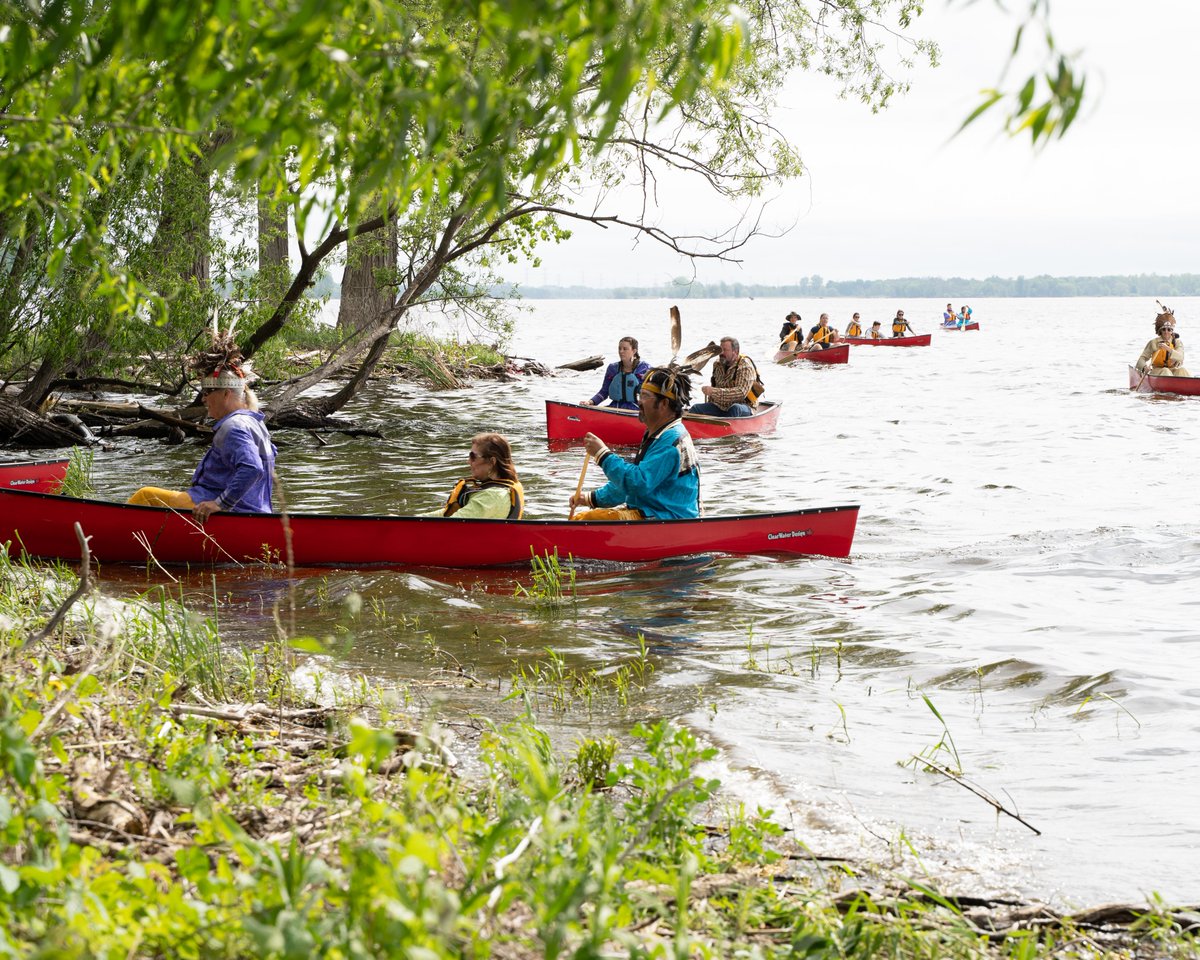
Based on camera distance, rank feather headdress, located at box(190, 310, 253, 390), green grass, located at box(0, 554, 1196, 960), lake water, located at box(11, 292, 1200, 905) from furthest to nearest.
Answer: feather headdress, located at box(190, 310, 253, 390), lake water, located at box(11, 292, 1200, 905), green grass, located at box(0, 554, 1196, 960)

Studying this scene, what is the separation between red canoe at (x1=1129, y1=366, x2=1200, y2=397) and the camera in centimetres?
2141

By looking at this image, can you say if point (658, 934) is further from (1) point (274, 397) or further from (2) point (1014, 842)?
(1) point (274, 397)

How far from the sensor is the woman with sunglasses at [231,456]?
7918 mm

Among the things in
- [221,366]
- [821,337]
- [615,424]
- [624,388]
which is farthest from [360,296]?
[221,366]

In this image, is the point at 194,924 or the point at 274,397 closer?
the point at 194,924

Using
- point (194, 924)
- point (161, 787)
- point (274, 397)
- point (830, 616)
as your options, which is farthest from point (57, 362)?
point (194, 924)

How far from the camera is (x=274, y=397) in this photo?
17.5 metres

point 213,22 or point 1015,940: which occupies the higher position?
point 213,22

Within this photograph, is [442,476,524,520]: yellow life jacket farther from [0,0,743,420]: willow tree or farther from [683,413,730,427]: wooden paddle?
[683,413,730,427]: wooden paddle

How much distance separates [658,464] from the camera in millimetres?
8531

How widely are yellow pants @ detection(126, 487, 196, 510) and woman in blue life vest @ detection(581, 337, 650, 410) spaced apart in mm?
8296

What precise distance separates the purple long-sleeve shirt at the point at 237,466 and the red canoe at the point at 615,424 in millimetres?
7982

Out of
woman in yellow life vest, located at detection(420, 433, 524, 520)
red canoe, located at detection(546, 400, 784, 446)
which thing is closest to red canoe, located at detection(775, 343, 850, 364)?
red canoe, located at detection(546, 400, 784, 446)

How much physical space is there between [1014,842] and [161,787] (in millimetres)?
2910
